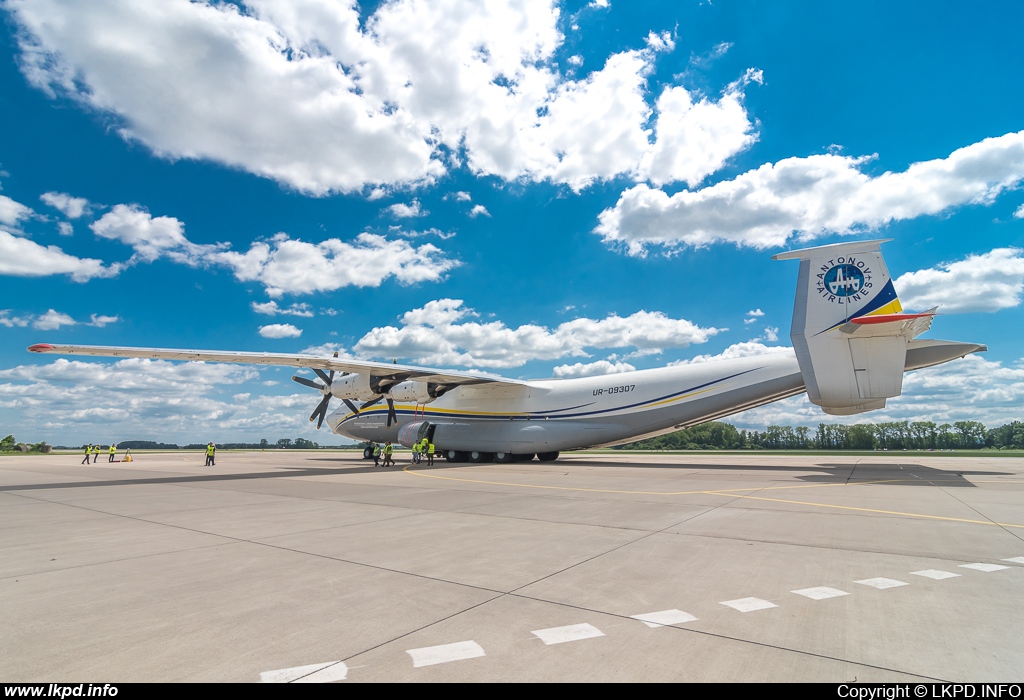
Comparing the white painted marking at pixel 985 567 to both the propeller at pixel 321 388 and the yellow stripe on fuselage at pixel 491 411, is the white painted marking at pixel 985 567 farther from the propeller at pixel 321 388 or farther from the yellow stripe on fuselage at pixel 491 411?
the propeller at pixel 321 388

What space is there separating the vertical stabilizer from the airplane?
3 centimetres

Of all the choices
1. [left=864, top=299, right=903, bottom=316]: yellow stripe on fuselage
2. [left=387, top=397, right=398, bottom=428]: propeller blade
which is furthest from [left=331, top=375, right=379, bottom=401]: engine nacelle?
[left=864, top=299, right=903, bottom=316]: yellow stripe on fuselage

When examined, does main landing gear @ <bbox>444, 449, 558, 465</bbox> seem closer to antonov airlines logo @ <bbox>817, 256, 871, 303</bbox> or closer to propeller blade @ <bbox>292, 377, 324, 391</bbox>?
propeller blade @ <bbox>292, 377, 324, 391</bbox>

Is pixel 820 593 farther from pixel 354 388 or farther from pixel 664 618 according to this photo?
pixel 354 388

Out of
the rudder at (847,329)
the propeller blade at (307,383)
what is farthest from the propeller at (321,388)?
the rudder at (847,329)

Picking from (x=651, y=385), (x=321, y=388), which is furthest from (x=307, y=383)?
(x=651, y=385)

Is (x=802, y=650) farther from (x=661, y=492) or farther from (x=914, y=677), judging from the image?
(x=661, y=492)

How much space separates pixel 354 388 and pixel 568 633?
22451 mm

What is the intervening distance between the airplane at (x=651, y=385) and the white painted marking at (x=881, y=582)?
41.4 feet

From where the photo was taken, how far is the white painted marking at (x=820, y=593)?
4.17 meters

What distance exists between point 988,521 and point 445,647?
8.93m

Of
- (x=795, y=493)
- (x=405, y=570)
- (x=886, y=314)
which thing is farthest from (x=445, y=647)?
(x=886, y=314)
